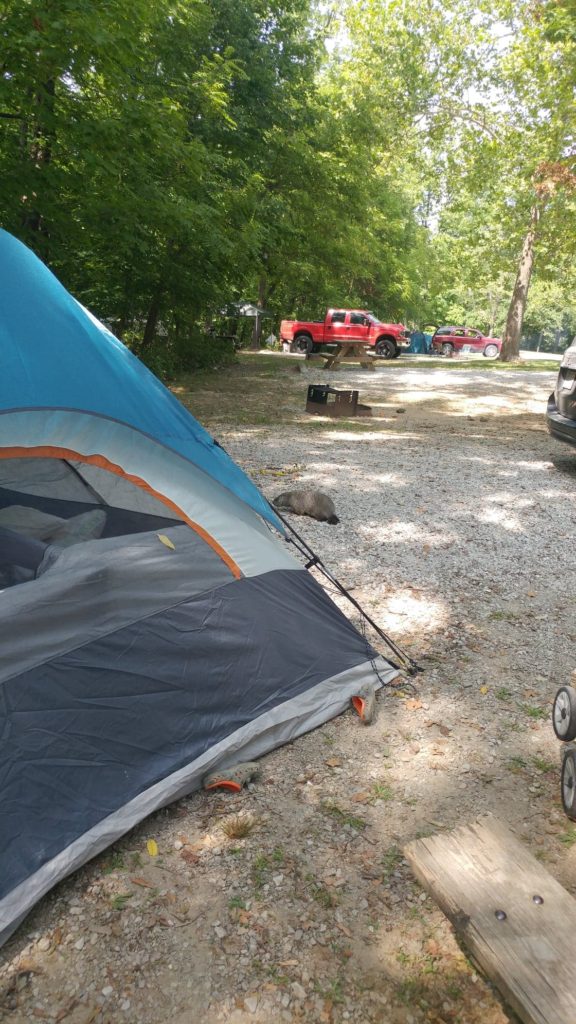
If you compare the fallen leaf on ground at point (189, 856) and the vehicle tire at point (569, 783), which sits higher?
the vehicle tire at point (569, 783)

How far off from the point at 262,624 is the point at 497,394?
13537 millimetres

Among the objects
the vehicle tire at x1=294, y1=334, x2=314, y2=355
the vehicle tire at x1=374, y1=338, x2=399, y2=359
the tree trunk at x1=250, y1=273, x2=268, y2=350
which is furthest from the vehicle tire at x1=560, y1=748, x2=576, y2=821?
the tree trunk at x1=250, y1=273, x2=268, y2=350

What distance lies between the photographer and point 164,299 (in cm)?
1382

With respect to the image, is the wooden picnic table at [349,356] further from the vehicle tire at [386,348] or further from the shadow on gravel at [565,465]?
the shadow on gravel at [565,465]

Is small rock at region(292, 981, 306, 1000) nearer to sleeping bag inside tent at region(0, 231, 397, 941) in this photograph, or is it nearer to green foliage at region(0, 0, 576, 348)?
sleeping bag inside tent at region(0, 231, 397, 941)

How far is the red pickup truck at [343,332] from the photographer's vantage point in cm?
2394

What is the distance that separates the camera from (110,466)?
9.21 ft

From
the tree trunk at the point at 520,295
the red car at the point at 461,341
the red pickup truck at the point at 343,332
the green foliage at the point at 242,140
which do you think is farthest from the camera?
the red car at the point at 461,341

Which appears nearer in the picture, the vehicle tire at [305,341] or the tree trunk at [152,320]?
the tree trunk at [152,320]

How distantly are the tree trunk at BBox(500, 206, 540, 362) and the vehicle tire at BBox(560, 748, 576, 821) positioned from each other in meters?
20.0

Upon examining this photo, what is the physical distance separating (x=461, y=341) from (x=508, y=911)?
33767 millimetres

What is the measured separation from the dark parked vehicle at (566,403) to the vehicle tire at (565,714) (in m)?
5.02

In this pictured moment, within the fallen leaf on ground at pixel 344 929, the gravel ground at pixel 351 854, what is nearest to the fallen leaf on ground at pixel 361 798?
the gravel ground at pixel 351 854

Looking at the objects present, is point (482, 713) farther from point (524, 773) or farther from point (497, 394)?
point (497, 394)
